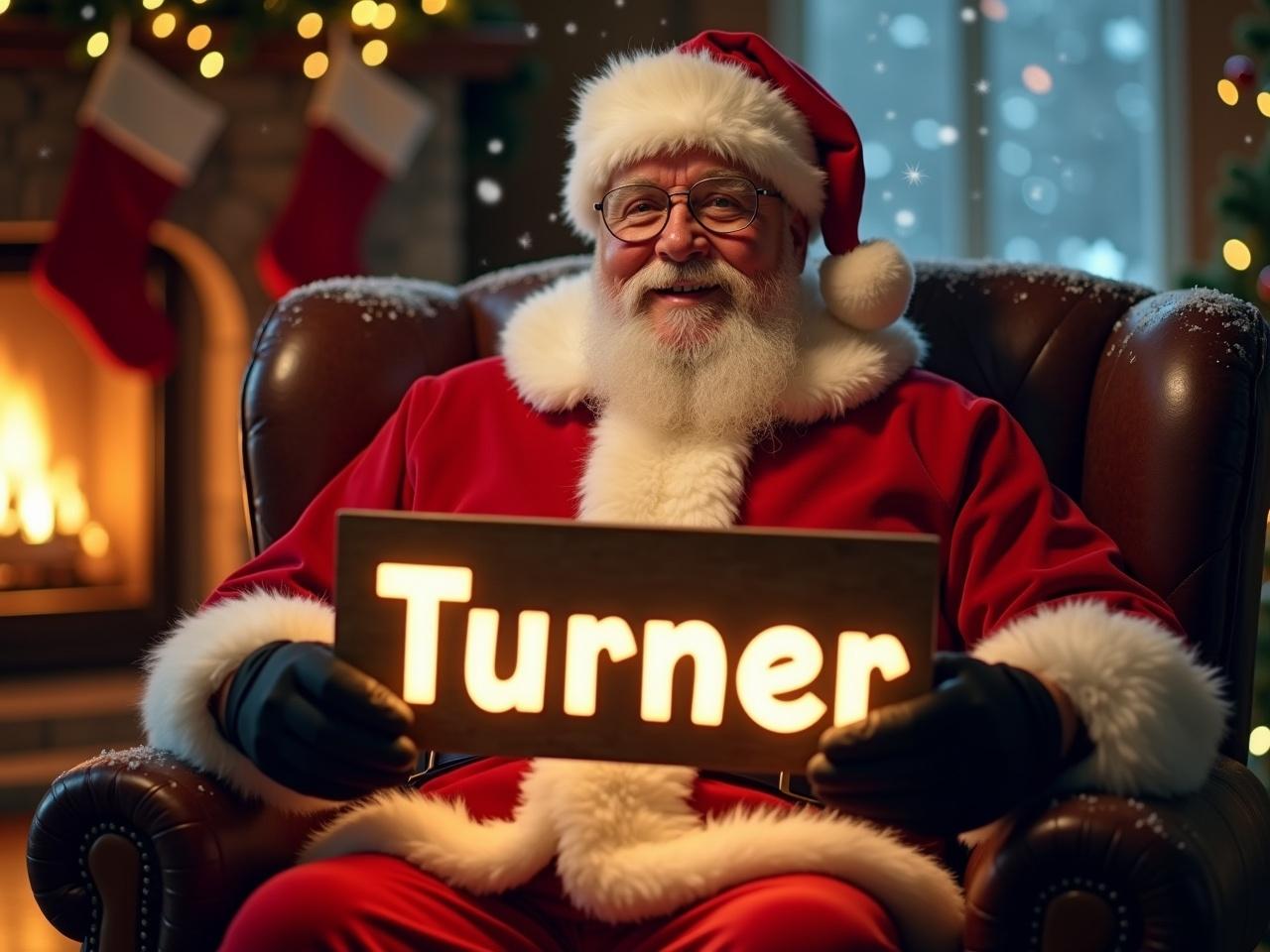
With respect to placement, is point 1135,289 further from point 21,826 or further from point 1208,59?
point 1208,59

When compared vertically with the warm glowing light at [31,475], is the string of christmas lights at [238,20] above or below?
above

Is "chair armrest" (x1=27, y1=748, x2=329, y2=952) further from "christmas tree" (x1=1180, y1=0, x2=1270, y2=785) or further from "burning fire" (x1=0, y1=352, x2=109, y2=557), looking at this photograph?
"burning fire" (x1=0, y1=352, x2=109, y2=557)

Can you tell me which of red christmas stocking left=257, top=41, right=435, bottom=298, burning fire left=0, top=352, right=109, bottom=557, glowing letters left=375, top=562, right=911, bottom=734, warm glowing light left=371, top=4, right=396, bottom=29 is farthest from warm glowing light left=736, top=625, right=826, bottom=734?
burning fire left=0, top=352, right=109, bottom=557

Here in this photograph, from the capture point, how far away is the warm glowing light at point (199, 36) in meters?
3.34

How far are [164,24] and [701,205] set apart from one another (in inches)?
84.8

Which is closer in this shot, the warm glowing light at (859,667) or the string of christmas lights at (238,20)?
the warm glowing light at (859,667)

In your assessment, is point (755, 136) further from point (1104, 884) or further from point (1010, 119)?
point (1010, 119)

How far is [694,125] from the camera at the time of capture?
1.61 m

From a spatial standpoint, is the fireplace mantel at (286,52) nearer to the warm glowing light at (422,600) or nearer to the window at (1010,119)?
the window at (1010,119)

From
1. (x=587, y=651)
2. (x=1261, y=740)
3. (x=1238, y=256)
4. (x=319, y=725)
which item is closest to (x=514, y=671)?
(x=587, y=651)

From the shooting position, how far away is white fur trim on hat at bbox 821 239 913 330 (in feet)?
5.32

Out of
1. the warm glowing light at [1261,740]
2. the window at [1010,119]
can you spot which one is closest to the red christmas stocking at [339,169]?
the window at [1010,119]

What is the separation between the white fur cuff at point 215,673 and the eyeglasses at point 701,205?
21.8 inches

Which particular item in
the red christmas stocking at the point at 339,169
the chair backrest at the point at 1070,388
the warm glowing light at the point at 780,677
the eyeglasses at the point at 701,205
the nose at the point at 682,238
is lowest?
the warm glowing light at the point at 780,677
